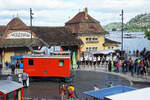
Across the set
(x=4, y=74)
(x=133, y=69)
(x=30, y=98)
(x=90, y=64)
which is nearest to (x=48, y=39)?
(x=90, y=64)

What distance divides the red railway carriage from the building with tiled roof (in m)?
9.61

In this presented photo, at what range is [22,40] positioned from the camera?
37.1m

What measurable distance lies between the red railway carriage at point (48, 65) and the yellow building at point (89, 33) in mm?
17111

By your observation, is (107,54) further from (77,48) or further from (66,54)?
(66,54)

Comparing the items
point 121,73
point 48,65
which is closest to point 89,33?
point 121,73

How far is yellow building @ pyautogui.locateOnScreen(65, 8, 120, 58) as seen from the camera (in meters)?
44.4

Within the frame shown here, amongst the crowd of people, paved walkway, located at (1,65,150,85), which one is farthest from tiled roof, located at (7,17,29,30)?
the crowd of people

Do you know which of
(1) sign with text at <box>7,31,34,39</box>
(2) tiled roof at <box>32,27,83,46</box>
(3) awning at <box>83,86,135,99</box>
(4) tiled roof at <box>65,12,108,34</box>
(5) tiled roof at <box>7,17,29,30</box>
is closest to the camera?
(3) awning at <box>83,86,135,99</box>

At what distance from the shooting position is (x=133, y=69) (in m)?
28.8

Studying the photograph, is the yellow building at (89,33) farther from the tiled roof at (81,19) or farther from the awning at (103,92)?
the awning at (103,92)

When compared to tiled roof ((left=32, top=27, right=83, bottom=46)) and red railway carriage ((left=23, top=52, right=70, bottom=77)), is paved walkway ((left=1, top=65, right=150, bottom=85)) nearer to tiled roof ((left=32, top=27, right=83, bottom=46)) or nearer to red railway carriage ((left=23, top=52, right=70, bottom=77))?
tiled roof ((left=32, top=27, right=83, bottom=46))

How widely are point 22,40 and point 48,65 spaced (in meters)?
12.9

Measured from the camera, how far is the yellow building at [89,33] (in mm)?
44406

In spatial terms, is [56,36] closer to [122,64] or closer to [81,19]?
[81,19]
